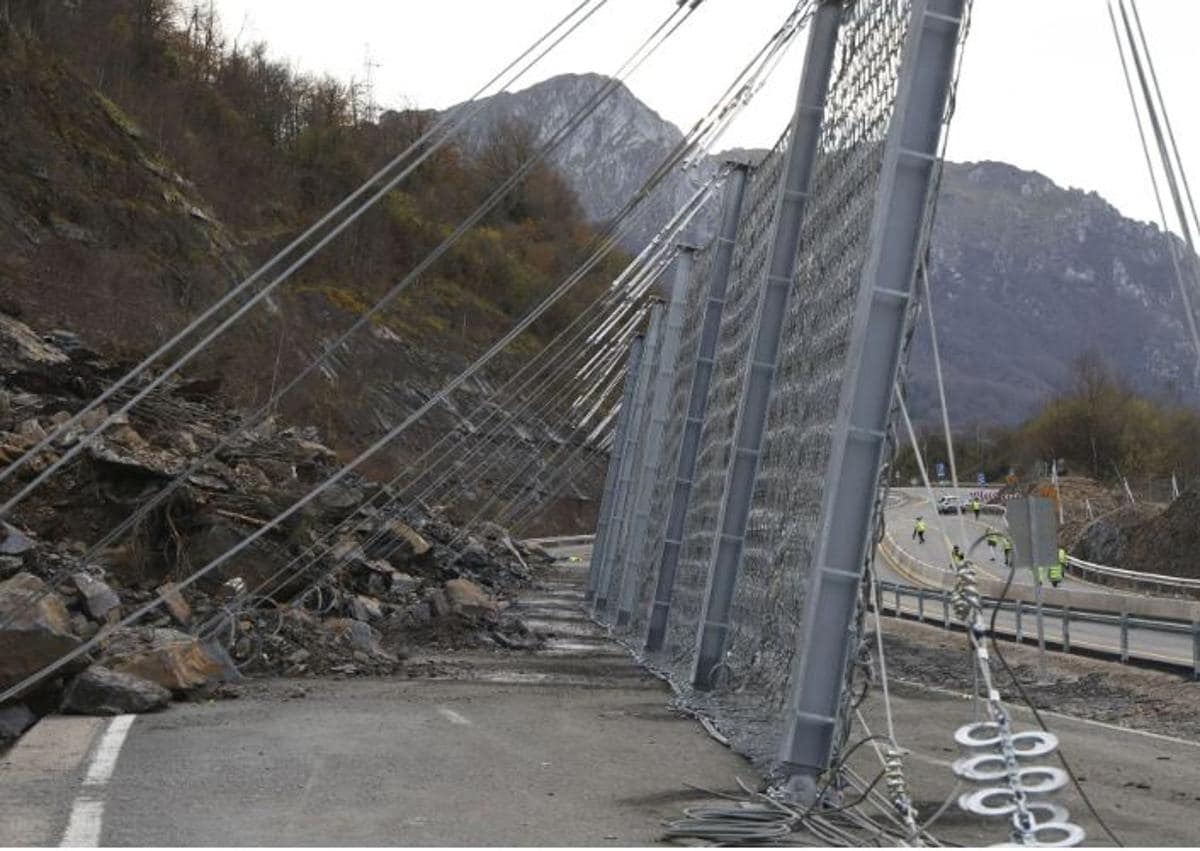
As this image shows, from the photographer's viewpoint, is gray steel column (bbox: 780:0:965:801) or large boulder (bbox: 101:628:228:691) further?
large boulder (bbox: 101:628:228:691)

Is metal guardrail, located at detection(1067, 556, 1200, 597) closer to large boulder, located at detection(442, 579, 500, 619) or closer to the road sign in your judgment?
the road sign

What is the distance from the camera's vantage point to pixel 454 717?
39.6 feet

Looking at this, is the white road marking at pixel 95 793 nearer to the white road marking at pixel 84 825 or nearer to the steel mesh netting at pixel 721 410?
the white road marking at pixel 84 825

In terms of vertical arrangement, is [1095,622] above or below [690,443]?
below

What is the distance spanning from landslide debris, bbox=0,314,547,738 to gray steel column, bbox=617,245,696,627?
7.21 ft

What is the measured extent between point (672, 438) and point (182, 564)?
718cm

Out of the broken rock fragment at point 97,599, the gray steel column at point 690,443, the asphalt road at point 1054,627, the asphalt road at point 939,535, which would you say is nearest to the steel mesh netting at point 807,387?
the asphalt road at point 1054,627

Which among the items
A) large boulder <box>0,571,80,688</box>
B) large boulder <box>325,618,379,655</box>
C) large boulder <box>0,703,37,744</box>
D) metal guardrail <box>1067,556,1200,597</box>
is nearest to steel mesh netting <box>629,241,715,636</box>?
large boulder <box>325,618,379,655</box>

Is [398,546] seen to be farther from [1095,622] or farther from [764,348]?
[764,348]

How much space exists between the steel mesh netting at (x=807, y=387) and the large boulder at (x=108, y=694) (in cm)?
455

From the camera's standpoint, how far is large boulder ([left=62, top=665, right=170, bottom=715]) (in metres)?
11.1

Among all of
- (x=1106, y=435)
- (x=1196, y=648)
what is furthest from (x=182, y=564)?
(x=1106, y=435)

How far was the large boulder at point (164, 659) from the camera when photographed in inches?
485

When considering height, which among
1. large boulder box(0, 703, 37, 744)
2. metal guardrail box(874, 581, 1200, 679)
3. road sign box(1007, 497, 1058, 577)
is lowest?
large boulder box(0, 703, 37, 744)
